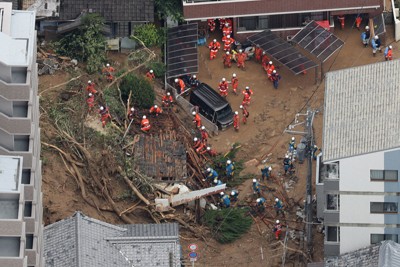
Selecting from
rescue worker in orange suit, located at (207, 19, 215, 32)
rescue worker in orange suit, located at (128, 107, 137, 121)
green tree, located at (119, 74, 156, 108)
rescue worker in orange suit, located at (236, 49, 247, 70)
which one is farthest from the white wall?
rescue worker in orange suit, located at (207, 19, 215, 32)

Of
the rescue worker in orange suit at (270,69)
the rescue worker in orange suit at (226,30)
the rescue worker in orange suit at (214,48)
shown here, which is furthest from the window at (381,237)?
the rescue worker in orange suit at (226,30)

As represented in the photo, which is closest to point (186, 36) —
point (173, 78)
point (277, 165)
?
point (173, 78)

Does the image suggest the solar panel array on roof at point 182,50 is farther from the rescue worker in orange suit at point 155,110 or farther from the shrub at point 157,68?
the rescue worker in orange suit at point 155,110

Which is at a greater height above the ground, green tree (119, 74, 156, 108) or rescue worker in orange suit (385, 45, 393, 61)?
rescue worker in orange suit (385, 45, 393, 61)

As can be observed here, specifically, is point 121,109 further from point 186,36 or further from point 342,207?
point 342,207

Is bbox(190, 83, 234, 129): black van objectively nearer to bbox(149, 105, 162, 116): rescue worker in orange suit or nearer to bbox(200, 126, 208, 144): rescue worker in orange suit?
bbox(200, 126, 208, 144): rescue worker in orange suit

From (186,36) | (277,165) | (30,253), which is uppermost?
(186,36)

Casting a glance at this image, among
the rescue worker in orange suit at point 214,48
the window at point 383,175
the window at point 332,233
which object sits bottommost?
the window at point 332,233
